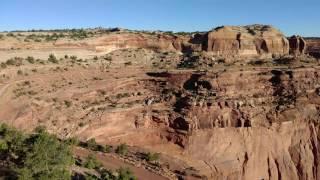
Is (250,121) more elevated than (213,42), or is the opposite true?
(213,42)

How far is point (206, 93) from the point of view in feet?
136

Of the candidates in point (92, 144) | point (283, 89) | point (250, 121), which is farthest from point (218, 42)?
point (92, 144)

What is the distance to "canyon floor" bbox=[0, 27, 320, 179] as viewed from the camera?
118 feet

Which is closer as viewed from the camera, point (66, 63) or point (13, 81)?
point (13, 81)

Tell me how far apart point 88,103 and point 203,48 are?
19877 millimetres

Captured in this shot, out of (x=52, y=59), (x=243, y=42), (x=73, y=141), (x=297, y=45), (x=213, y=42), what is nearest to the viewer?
(x=73, y=141)

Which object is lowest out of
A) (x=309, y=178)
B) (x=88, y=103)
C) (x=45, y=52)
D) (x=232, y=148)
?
(x=309, y=178)

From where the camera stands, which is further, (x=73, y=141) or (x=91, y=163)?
(x=73, y=141)

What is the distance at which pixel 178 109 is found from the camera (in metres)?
39.6

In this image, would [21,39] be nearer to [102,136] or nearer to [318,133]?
[102,136]

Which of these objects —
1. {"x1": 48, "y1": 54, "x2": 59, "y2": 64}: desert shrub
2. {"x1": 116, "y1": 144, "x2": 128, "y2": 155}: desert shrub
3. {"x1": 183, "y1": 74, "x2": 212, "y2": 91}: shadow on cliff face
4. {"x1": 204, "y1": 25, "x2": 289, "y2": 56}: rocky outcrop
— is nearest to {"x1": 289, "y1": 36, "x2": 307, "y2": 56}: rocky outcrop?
{"x1": 204, "y1": 25, "x2": 289, "y2": 56}: rocky outcrop

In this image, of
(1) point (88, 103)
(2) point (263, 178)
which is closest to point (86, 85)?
(1) point (88, 103)

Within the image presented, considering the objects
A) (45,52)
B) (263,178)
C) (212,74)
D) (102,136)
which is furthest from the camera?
(45,52)

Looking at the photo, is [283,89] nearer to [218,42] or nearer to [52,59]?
[218,42]
